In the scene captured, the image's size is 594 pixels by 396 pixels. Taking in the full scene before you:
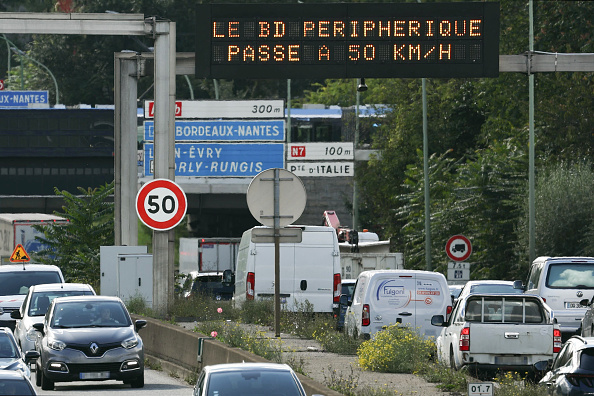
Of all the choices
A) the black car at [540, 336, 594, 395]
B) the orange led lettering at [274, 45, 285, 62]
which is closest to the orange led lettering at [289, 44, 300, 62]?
the orange led lettering at [274, 45, 285, 62]

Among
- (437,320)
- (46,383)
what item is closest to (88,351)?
(46,383)

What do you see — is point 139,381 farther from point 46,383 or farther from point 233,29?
point 233,29

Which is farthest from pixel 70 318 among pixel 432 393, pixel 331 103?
pixel 331 103

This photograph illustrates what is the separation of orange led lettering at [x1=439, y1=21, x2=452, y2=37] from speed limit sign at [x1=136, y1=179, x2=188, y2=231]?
5458 mm

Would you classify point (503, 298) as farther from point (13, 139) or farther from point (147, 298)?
point (13, 139)

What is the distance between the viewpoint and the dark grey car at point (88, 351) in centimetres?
1938

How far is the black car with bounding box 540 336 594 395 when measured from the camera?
1320cm

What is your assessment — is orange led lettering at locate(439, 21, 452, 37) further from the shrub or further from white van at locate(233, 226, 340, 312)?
the shrub

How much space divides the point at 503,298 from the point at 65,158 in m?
63.6

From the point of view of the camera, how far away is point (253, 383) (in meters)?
11.6

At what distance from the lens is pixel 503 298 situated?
18.6 metres

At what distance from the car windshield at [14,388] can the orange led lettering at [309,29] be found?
12.7 meters

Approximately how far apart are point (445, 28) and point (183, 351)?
757 cm

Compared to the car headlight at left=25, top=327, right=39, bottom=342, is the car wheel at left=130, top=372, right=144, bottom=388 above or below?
below
